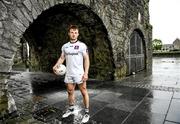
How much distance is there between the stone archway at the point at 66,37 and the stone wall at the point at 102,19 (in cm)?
27

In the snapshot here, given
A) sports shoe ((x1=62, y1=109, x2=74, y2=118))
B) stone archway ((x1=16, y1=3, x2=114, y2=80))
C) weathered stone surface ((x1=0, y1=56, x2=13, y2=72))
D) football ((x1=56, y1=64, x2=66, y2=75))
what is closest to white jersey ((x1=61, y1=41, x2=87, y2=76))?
football ((x1=56, y1=64, x2=66, y2=75))

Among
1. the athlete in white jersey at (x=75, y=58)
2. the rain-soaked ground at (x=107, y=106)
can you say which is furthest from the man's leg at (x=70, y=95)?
the athlete in white jersey at (x=75, y=58)

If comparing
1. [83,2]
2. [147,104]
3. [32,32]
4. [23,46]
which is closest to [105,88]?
[147,104]

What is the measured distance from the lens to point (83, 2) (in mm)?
5746

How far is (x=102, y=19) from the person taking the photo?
6898 millimetres

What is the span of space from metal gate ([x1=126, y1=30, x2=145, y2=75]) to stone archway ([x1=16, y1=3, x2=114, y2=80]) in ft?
5.55

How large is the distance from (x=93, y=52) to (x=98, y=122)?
192 inches

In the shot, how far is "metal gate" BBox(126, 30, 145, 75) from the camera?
31.2 feet

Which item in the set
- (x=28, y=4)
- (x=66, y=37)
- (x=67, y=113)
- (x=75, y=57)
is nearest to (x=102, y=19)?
(x=66, y=37)

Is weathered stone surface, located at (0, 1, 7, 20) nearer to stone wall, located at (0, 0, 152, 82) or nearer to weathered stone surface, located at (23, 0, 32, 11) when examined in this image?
stone wall, located at (0, 0, 152, 82)

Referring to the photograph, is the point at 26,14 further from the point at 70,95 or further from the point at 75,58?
the point at 70,95

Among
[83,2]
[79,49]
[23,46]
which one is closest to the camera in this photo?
[79,49]

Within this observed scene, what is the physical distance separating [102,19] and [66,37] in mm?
2501

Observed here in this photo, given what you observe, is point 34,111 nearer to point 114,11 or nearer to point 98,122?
point 98,122
